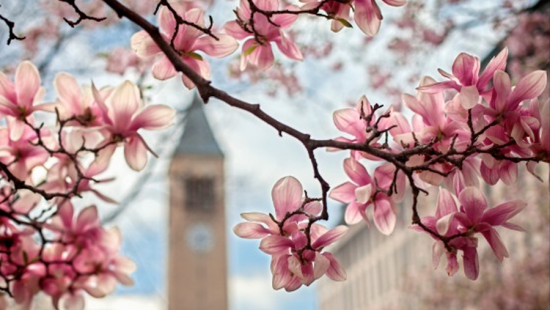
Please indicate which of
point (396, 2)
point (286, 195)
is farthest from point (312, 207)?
point (396, 2)

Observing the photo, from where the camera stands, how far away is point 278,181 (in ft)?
4.28

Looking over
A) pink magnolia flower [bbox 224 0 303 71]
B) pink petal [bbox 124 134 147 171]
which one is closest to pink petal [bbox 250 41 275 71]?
pink magnolia flower [bbox 224 0 303 71]

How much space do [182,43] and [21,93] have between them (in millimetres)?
336

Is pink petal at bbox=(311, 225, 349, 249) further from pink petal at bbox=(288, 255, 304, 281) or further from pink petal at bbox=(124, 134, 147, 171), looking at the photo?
pink petal at bbox=(124, 134, 147, 171)

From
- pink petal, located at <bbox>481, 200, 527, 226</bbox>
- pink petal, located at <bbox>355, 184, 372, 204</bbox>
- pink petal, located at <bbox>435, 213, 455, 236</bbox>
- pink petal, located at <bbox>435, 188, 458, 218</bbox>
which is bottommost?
pink petal, located at <bbox>435, 213, 455, 236</bbox>

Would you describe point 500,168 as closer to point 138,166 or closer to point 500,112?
point 500,112

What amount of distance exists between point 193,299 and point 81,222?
168 feet

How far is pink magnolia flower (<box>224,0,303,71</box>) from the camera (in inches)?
57.7

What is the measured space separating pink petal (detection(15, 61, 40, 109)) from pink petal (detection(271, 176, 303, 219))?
0.57 m

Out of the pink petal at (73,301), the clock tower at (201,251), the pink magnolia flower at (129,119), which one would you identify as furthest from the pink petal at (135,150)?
the clock tower at (201,251)

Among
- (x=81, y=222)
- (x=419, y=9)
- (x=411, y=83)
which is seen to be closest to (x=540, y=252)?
(x=411, y=83)

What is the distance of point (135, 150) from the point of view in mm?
1576

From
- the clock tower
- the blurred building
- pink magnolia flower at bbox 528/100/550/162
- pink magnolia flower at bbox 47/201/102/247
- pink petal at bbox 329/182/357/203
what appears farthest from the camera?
the clock tower

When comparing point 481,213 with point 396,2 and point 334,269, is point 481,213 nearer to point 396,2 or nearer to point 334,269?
point 334,269
